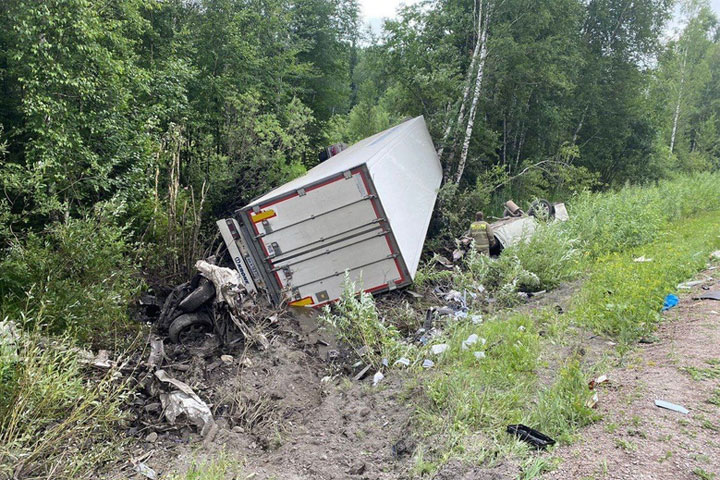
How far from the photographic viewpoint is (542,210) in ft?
34.4

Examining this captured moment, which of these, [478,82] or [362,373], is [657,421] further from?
[478,82]

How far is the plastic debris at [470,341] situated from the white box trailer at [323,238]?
71.0 inches

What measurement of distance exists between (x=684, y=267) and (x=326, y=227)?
18.0 ft

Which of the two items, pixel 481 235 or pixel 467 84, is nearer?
pixel 481 235

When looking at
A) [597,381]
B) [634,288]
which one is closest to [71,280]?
[597,381]

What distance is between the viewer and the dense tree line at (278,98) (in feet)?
20.7

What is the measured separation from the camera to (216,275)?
5.56 m

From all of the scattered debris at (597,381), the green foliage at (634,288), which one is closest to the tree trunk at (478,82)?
the green foliage at (634,288)

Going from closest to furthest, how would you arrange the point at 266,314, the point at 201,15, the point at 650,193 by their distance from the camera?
the point at 266,314 → the point at 201,15 → the point at 650,193

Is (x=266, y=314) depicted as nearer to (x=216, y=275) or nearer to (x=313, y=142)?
(x=216, y=275)

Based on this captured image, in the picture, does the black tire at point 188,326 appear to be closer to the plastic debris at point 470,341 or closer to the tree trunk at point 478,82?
the plastic debris at point 470,341

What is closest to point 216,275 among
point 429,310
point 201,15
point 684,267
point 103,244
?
point 103,244

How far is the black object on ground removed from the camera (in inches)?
132

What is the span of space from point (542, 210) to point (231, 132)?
7374 millimetres
